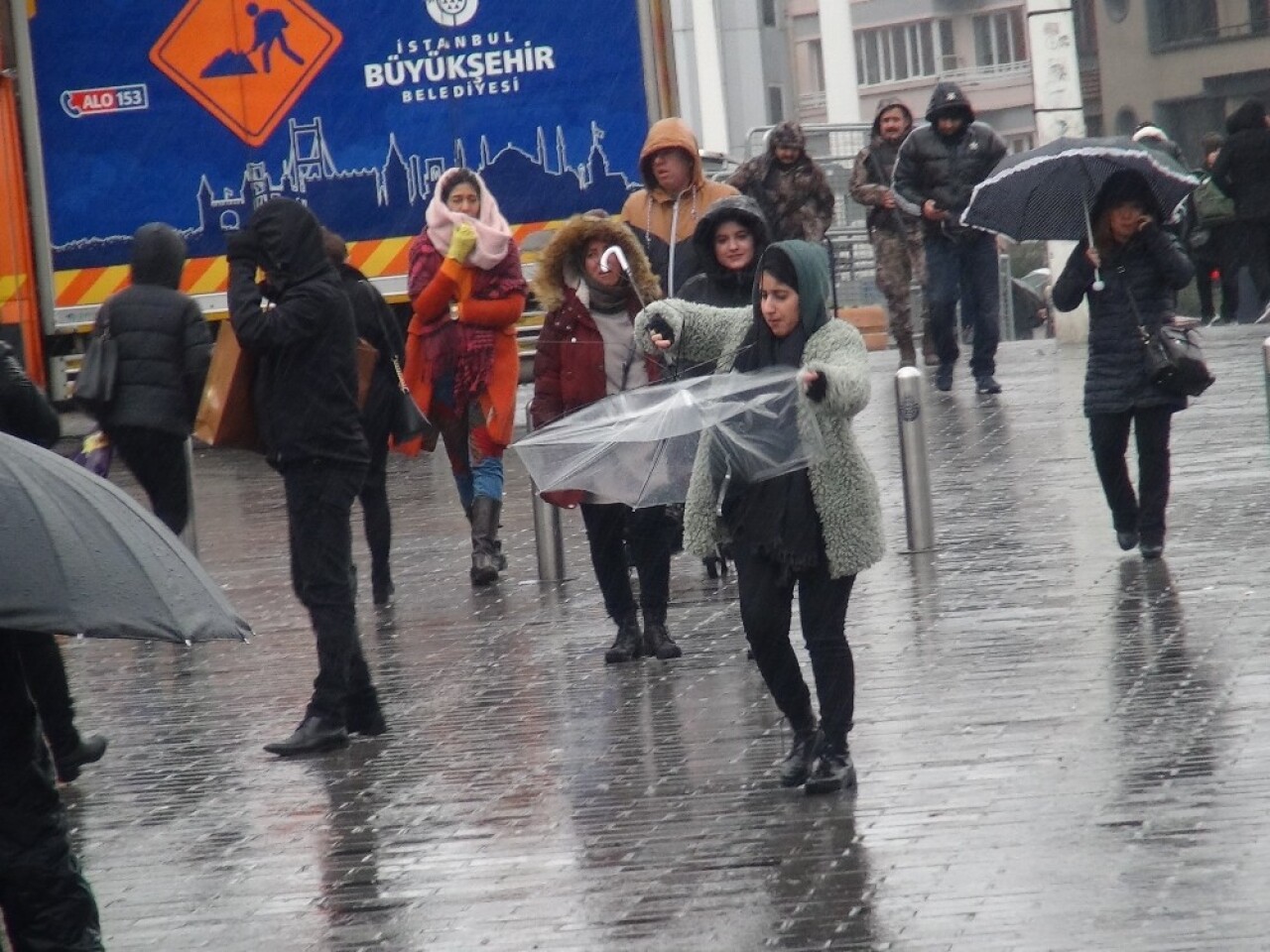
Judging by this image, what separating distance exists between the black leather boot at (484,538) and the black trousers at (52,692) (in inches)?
149

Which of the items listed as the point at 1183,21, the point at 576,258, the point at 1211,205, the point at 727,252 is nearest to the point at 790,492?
the point at 727,252

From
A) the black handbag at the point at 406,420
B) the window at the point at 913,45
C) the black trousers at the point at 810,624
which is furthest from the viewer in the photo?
the window at the point at 913,45

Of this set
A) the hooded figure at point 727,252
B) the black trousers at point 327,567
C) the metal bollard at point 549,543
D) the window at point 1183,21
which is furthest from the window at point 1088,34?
the black trousers at point 327,567

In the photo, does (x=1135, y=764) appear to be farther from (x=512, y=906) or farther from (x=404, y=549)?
(x=404, y=549)

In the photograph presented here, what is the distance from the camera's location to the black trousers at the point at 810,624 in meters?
7.05

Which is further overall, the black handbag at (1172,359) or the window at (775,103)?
the window at (775,103)

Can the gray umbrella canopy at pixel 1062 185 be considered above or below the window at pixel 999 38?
below

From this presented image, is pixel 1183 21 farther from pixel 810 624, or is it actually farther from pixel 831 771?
pixel 831 771

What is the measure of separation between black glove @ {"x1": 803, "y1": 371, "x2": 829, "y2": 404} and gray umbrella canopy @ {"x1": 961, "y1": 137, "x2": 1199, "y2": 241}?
420 centimetres

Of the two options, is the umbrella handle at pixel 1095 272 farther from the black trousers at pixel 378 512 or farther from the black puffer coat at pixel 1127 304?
the black trousers at pixel 378 512

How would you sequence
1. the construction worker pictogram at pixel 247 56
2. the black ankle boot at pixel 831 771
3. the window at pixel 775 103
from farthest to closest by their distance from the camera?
the window at pixel 775 103
the construction worker pictogram at pixel 247 56
the black ankle boot at pixel 831 771

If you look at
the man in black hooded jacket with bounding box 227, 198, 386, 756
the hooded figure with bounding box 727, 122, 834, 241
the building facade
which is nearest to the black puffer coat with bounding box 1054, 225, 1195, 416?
the man in black hooded jacket with bounding box 227, 198, 386, 756

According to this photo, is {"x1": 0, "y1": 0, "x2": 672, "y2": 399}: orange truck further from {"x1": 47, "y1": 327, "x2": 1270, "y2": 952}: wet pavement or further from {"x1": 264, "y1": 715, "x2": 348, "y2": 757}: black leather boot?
{"x1": 264, "y1": 715, "x2": 348, "y2": 757}: black leather boot

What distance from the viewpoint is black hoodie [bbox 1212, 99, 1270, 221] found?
21.2m
